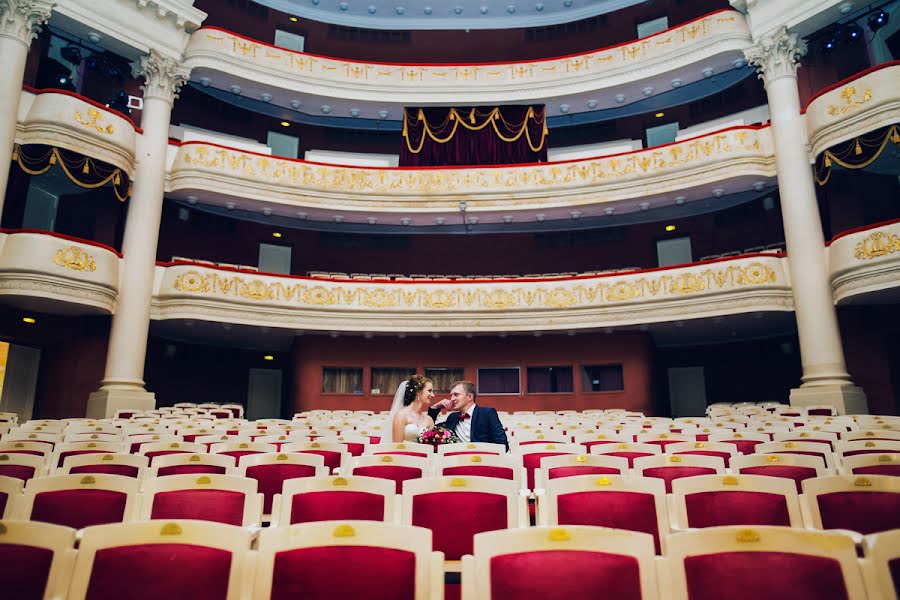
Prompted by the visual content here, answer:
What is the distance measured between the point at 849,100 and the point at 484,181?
9718 mm

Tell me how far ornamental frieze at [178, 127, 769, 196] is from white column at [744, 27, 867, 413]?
3.03 ft

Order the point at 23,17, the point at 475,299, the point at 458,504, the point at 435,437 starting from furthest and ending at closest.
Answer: the point at 475,299 < the point at 23,17 < the point at 435,437 < the point at 458,504

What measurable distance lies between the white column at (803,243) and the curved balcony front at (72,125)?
17.0 m

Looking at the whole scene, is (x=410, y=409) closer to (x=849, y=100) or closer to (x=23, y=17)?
(x=849, y=100)

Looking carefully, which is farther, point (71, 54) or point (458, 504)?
point (71, 54)

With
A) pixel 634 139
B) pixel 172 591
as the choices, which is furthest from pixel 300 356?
pixel 172 591

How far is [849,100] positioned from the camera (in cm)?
1438

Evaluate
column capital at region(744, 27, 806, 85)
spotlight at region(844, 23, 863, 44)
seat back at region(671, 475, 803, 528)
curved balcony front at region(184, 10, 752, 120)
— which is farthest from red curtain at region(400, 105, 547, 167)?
seat back at region(671, 475, 803, 528)

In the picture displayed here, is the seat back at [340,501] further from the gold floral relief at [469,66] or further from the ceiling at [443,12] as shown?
the ceiling at [443,12]

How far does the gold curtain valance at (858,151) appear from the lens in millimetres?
13812

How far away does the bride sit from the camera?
6.30 metres

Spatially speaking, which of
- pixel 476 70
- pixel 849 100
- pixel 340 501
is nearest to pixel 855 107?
pixel 849 100

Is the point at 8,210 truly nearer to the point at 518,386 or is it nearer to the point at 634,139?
the point at 518,386

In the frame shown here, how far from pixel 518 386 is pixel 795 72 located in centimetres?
1178
